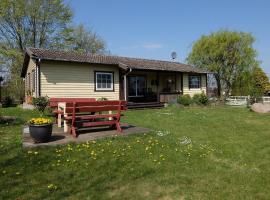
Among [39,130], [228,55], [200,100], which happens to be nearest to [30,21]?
[200,100]

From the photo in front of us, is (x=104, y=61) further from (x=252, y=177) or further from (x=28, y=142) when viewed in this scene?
(x=252, y=177)

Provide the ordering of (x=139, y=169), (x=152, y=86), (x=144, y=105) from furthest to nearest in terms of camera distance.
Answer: (x=152, y=86) → (x=144, y=105) → (x=139, y=169)

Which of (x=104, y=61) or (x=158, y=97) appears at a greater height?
(x=104, y=61)

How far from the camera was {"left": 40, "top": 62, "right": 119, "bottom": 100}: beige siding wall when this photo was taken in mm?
16172

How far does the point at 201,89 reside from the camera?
24.1 metres

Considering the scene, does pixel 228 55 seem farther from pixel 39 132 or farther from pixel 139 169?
pixel 139 169

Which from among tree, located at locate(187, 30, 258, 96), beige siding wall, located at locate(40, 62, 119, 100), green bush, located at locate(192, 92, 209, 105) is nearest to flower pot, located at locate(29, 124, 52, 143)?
beige siding wall, located at locate(40, 62, 119, 100)

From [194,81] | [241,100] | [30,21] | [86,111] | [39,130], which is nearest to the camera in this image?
[39,130]

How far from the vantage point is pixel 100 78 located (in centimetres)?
1838

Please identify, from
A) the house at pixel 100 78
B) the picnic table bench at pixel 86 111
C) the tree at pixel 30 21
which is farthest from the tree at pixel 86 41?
the picnic table bench at pixel 86 111

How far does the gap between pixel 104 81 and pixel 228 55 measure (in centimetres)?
1579

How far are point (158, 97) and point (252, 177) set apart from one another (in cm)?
1612

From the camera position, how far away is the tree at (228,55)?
93.5ft

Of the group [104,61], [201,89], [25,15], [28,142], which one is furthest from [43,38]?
[28,142]
